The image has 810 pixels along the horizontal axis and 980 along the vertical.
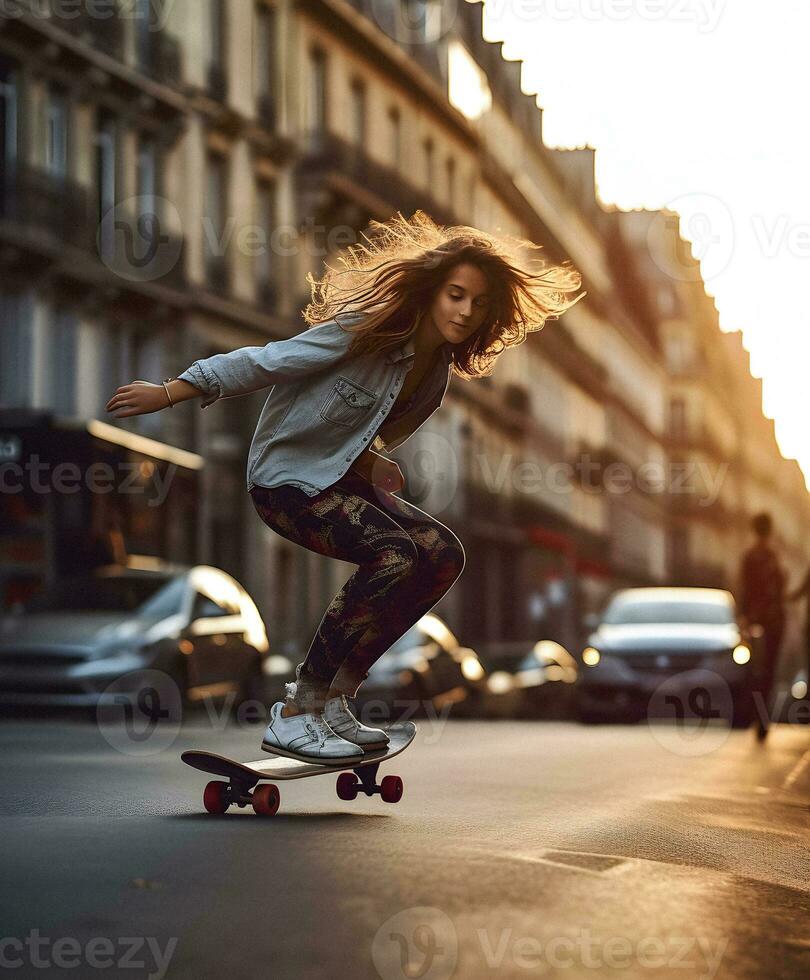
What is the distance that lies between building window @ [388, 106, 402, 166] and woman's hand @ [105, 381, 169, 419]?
35.8 m

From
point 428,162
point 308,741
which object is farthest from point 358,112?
point 308,741

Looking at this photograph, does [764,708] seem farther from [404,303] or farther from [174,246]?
[174,246]

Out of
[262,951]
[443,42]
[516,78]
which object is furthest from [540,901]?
[516,78]

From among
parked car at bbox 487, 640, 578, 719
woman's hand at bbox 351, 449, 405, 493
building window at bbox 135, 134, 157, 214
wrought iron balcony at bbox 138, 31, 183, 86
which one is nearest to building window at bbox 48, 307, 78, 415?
building window at bbox 135, 134, 157, 214

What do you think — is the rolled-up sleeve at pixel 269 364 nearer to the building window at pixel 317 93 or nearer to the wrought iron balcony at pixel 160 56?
the wrought iron balcony at pixel 160 56

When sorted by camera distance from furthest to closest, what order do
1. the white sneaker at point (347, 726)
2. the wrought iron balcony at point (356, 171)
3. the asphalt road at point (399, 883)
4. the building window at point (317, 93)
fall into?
the building window at point (317, 93)
the wrought iron balcony at point (356, 171)
the white sneaker at point (347, 726)
the asphalt road at point (399, 883)

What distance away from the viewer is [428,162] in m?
42.7

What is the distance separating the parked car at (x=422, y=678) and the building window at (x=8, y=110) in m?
10.7

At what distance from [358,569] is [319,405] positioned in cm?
54

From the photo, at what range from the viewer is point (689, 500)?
3494 inches

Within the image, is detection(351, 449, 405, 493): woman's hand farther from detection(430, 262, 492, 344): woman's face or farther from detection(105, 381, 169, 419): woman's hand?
detection(105, 381, 169, 419): woman's hand

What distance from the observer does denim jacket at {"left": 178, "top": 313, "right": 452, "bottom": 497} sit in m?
5.38

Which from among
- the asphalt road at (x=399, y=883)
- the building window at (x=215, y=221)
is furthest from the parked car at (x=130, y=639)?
the building window at (x=215, y=221)

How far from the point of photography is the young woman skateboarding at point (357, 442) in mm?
5371
